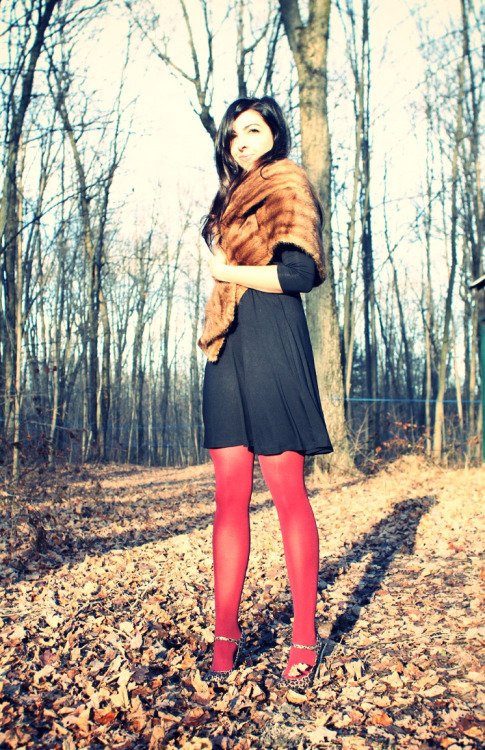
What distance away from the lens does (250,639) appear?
2436 mm

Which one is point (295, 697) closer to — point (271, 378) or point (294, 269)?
point (271, 378)

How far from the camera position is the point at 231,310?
1984mm

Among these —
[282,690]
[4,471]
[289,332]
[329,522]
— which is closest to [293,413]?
[289,332]

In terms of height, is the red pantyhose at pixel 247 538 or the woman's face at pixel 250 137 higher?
the woman's face at pixel 250 137

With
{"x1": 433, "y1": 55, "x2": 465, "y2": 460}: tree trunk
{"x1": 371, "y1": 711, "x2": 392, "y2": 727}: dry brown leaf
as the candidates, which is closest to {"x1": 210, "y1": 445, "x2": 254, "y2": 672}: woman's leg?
{"x1": 371, "y1": 711, "x2": 392, "y2": 727}: dry brown leaf

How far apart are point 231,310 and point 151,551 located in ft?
9.10

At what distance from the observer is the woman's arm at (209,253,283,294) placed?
1891mm

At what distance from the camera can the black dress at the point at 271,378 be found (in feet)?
6.26

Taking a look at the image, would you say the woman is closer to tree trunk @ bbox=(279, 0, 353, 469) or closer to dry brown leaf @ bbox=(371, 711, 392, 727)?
Answer: dry brown leaf @ bbox=(371, 711, 392, 727)

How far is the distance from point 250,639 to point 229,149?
2.04 meters

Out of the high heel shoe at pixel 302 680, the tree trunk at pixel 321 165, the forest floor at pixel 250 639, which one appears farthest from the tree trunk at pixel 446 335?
the high heel shoe at pixel 302 680

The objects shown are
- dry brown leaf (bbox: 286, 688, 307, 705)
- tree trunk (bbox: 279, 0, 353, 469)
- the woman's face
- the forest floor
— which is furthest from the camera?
tree trunk (bbox: 279, 0, 353, 469)

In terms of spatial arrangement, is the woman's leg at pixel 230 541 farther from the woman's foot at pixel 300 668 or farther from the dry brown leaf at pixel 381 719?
the dry brown leaf at pixel 381 719

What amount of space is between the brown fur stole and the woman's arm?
0.06 meters
